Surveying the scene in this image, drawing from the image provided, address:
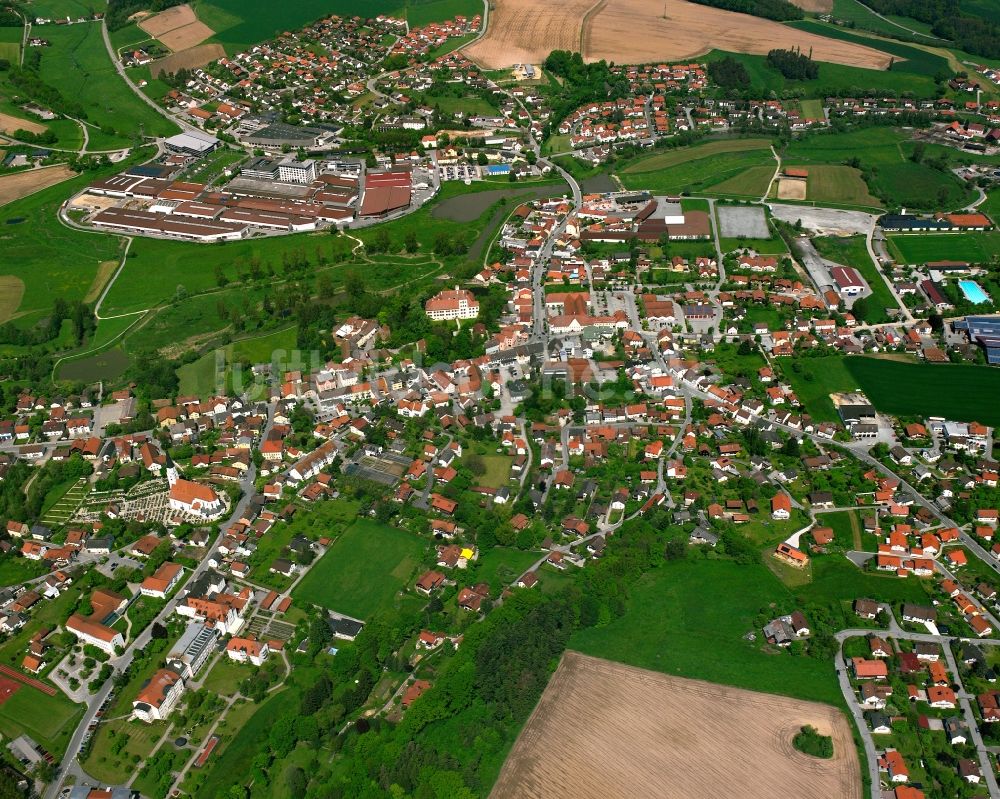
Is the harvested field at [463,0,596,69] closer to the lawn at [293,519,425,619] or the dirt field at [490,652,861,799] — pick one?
the lawn at [293,519,425,619]

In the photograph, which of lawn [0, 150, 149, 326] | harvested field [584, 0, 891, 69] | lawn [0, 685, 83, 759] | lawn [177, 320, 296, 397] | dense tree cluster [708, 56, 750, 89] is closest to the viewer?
lawn [0, 685, 83, 759]

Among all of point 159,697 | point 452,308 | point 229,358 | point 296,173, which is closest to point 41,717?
point 159,697

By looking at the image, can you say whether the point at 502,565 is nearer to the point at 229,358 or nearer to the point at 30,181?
the point at 229,358

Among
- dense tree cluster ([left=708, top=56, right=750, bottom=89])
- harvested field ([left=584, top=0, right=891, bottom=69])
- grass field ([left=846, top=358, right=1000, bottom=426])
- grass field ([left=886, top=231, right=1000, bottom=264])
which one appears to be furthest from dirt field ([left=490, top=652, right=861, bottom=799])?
harvested field ([left=584, top=0, right=891, bottom=69])

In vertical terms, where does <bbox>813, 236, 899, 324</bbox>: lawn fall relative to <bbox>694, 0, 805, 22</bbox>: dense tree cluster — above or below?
below

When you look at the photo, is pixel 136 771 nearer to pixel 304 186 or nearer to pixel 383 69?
pixel 304 186

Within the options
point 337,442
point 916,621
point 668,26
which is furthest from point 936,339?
point 668,26
